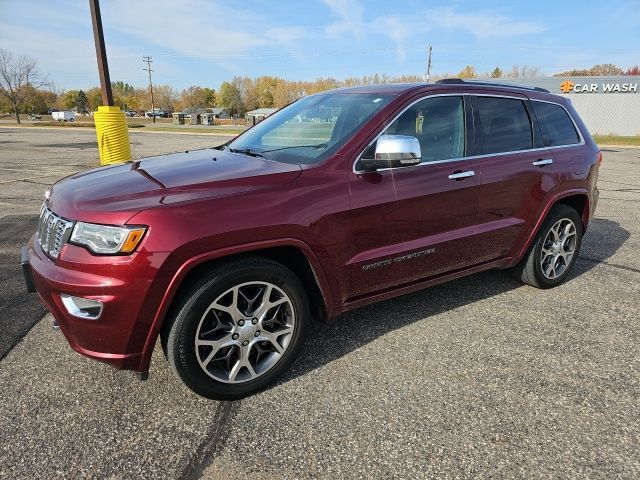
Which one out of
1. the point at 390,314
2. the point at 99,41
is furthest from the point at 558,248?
the point at 99,41

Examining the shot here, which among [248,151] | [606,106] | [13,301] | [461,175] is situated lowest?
[13,301]

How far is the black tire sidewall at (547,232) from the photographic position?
4.03 meters

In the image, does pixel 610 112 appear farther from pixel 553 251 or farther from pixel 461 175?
pixel 461 175

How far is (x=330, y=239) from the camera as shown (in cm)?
273

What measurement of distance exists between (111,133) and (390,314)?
7973mm

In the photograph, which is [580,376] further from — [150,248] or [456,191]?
[150,248]

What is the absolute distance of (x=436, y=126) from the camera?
10.8 ft

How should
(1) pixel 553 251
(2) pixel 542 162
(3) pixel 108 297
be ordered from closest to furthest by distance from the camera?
1. (3) pixel 108 297
2. (2) pixel 542 162
3. (1) pixel 553 251

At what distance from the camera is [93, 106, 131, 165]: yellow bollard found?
9.19 metres

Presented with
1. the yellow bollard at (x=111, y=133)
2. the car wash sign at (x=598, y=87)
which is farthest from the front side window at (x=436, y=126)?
the car wash sign at (x=598, y=87)

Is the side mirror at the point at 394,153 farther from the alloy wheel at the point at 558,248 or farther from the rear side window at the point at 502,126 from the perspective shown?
the alloy wheel at the point at 558,248

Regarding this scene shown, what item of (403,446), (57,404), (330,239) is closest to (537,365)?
(403,446)

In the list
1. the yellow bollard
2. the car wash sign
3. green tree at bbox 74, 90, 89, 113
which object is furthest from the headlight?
green tree at bbox 74, 90, 89, 113

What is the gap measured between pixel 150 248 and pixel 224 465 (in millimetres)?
1121
